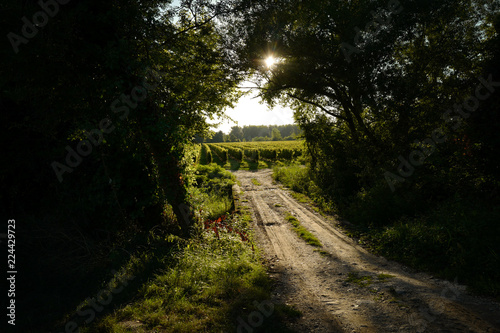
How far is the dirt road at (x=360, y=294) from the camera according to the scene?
11.0 feet

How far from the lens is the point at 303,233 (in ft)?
27.3

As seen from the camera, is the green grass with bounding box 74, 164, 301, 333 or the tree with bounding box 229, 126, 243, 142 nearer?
the green grass with bounding box 74, 164, 301, 333

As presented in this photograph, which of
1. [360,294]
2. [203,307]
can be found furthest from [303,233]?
[203,307]

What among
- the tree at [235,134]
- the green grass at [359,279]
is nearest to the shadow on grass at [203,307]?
the green grass at [359,279]

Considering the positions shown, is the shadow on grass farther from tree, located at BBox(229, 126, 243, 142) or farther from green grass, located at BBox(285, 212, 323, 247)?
tree, located at BBox(229, 126, 243, 142)

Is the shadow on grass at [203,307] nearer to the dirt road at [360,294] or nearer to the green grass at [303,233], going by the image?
the dirt road at [360,294]

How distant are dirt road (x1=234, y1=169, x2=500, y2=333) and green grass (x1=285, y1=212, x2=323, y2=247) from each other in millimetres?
233

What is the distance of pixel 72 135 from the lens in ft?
17.7

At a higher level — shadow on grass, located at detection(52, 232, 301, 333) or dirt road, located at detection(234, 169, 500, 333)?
shadow on grass, located at detection(52, 232, 301, 333)

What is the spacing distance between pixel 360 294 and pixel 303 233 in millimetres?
3945

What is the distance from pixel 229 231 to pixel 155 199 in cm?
292

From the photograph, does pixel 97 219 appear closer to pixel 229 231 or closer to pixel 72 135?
pixel 72 135

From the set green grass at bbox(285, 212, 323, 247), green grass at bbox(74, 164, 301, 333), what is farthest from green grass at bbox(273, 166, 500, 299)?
green grass at bbox(74, 164, 301, 333)

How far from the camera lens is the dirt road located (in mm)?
3359
